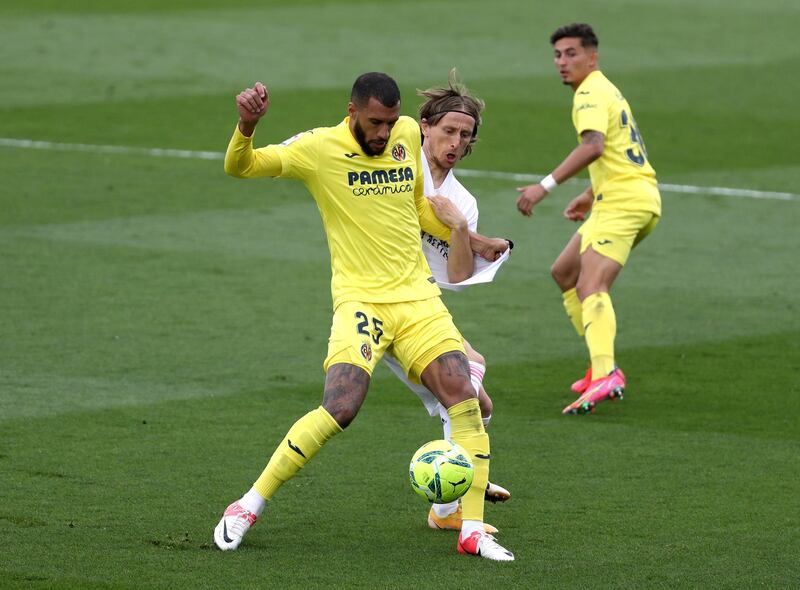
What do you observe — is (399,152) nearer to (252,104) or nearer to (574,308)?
(252,104)

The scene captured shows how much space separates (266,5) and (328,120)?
35.8ft

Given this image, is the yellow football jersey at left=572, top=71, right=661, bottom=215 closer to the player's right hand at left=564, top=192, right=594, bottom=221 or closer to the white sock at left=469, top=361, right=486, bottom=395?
the player's right hand at left=564, top=192, right=594, bottom=221

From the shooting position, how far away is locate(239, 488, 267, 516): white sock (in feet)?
25.3

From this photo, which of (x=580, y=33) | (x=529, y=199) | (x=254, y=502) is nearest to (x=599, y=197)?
(x=529, y=199)

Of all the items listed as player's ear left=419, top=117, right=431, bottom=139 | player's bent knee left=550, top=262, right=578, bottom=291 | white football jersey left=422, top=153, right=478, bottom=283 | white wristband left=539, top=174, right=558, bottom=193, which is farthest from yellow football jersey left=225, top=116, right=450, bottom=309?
player's bent knee left=550, top=262, right=578, bottom=291

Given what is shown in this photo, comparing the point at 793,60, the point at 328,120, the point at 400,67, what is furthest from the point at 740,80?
the point at 328,120

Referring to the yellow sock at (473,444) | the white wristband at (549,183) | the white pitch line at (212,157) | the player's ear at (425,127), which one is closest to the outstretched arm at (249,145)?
Answer: the player's ear at (425,127)

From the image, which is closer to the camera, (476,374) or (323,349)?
(476,374)

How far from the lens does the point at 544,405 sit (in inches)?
435

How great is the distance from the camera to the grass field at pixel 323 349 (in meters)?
7.83

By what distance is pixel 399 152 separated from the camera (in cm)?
798

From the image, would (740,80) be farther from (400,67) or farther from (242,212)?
(242,212)

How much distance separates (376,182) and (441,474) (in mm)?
1541

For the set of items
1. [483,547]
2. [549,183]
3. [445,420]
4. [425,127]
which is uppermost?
[425,127]
